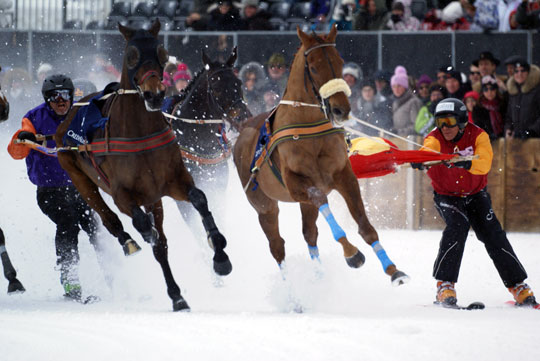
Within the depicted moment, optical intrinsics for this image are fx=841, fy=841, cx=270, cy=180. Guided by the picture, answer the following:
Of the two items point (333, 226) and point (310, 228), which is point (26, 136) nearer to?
point (310, 228)

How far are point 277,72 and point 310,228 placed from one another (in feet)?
17.3

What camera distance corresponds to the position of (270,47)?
13625mm

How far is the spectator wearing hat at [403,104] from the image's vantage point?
1228 cm

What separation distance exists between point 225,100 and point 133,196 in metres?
2.40

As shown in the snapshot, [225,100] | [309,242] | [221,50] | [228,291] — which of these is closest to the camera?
[309,242]

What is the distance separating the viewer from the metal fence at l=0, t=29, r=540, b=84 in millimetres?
12883

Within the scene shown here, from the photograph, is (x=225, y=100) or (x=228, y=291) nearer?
(x=228, y=291)

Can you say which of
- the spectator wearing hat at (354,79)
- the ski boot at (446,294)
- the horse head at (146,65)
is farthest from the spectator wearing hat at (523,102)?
the horse head at (146,65)

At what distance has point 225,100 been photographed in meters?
9.03

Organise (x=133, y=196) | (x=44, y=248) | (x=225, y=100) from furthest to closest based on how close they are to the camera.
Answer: (x=44, y=248) → (x=225, y=100) → (x=133, y=196)

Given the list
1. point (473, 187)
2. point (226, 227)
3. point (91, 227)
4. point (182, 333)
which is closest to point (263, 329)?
point (182, 333)

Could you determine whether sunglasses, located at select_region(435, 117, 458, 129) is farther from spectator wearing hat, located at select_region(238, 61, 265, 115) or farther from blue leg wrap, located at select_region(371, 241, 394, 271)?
spectator wearing hat, located at select_region(238, 61, 265, 115)

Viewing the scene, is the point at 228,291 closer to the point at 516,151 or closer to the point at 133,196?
the point at 133,196

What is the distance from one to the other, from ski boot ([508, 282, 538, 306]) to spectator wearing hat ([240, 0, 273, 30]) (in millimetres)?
8198
